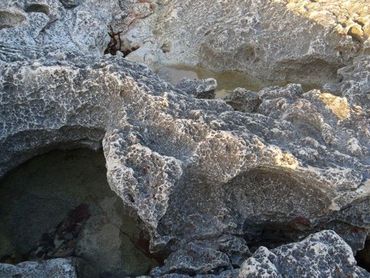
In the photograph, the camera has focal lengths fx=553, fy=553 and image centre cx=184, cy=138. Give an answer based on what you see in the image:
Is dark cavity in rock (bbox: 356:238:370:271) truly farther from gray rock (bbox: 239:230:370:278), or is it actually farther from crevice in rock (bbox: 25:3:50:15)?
Answer: crevice in rock (bbox: 25:3:50:15)

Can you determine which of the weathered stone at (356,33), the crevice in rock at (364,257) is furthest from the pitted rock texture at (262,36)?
the crevice in rock at (364,257)

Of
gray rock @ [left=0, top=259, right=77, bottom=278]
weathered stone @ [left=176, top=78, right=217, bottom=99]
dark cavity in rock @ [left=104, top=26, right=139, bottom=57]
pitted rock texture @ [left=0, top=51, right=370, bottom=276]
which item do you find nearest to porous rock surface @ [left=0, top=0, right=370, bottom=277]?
pitted rock texture @ [left=0, top=51, right=370, bottom=276]

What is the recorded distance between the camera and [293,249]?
81.9 inches

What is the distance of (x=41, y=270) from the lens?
7.67ft

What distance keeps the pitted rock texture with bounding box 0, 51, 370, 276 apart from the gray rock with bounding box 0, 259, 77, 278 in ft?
1.25

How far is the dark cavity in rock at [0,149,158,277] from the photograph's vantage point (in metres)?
2.61

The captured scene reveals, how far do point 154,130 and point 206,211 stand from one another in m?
0.44

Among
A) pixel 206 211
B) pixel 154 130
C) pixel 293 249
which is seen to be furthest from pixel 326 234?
pixel 154 130

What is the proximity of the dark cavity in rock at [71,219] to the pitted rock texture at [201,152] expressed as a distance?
0.17 m

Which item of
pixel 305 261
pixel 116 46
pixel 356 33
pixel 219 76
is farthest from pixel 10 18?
pixel 305 261

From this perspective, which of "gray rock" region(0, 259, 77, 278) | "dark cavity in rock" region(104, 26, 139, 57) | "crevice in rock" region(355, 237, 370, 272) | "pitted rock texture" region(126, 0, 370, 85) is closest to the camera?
"gray rock" region(0, 259, 77, 278)

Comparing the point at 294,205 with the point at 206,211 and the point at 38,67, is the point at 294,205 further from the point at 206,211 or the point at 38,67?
the point at 38,67

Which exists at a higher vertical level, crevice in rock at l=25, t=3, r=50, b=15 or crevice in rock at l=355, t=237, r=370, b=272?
crevice in rock at l=25, t=3, r=50, b=15

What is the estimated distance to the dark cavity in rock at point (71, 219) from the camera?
2611mm
